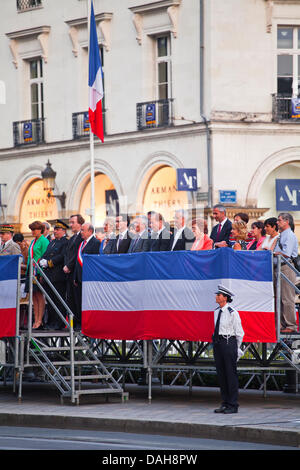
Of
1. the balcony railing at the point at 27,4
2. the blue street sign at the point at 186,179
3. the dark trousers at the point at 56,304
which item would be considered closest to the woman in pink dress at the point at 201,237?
the dark trousers at the point at 56,304

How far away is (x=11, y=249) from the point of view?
842 inches

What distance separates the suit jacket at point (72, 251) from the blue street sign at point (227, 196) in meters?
17.8

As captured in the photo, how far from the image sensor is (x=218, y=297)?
1650cm

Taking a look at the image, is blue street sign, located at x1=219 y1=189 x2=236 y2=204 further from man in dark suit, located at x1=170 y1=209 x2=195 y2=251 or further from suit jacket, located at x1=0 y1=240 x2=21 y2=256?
man in dark suit, located at x1=170 y1=209 x2=195 y2=251

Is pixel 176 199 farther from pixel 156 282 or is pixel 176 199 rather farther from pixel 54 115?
pixel 156 282

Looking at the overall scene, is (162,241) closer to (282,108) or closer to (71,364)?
(71,364)

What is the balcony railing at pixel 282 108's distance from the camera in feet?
125

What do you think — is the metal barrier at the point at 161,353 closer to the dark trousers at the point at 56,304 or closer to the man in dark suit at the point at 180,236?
the dark trousers at the point at 56,304

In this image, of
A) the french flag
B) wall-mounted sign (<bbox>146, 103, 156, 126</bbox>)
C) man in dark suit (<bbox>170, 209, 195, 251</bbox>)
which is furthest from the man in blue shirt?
wall-mounted sign (<bbox>146, 103, 156, 126</bbox>)

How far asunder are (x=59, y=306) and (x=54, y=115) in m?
23.8

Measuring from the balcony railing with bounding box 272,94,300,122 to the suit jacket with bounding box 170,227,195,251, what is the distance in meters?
19.5

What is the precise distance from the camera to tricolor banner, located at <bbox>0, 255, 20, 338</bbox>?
63.8ft

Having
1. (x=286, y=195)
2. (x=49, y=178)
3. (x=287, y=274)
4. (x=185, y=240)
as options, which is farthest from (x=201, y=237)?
(x=49, y=178)

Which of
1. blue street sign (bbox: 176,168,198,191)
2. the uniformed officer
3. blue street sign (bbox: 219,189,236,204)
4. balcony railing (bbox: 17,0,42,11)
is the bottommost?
the uniformed officer
